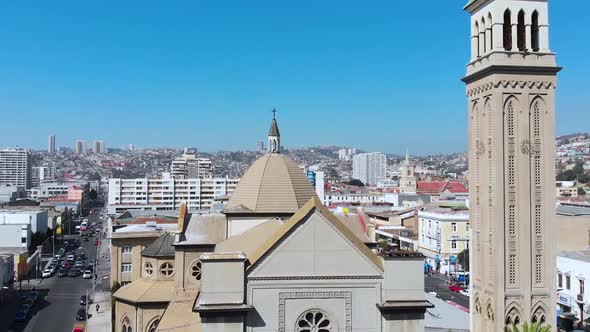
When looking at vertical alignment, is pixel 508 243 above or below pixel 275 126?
below

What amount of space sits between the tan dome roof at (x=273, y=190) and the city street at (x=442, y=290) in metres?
23.5

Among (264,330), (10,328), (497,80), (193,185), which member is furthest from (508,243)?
(193,185)

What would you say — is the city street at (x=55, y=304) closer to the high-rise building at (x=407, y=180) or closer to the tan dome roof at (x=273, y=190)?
Result: the tan dome roof at (x=273, y=190)

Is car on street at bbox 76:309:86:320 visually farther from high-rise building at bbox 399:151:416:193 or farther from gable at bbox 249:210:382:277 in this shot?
high-rise building at bbox 399:151:416:193

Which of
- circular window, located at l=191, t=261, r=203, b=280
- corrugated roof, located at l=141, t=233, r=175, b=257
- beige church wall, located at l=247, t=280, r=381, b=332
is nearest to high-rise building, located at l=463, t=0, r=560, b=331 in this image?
beige church wall, located at l=247, t=280, r=381, b=332

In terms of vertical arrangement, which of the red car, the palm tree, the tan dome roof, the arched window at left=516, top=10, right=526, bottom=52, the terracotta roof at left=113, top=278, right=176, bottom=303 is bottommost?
the red car

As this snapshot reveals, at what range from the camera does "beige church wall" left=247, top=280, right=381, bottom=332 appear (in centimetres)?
1792

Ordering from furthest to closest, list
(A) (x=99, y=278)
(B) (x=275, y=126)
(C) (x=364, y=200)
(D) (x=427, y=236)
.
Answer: (C) (x=364, y=200)
(D) (x=427, y=236)
(A) (x=99, y=278)
(B) (x=275, y=126)

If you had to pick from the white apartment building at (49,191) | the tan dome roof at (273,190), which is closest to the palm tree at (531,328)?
the tan dome roof at (273,190)

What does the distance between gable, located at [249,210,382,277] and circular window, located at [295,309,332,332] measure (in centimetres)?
125

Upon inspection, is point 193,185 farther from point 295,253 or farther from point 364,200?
point 295,253

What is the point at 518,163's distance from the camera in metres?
24.3

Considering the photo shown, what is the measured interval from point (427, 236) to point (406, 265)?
163ft

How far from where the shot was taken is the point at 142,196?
419 ft
